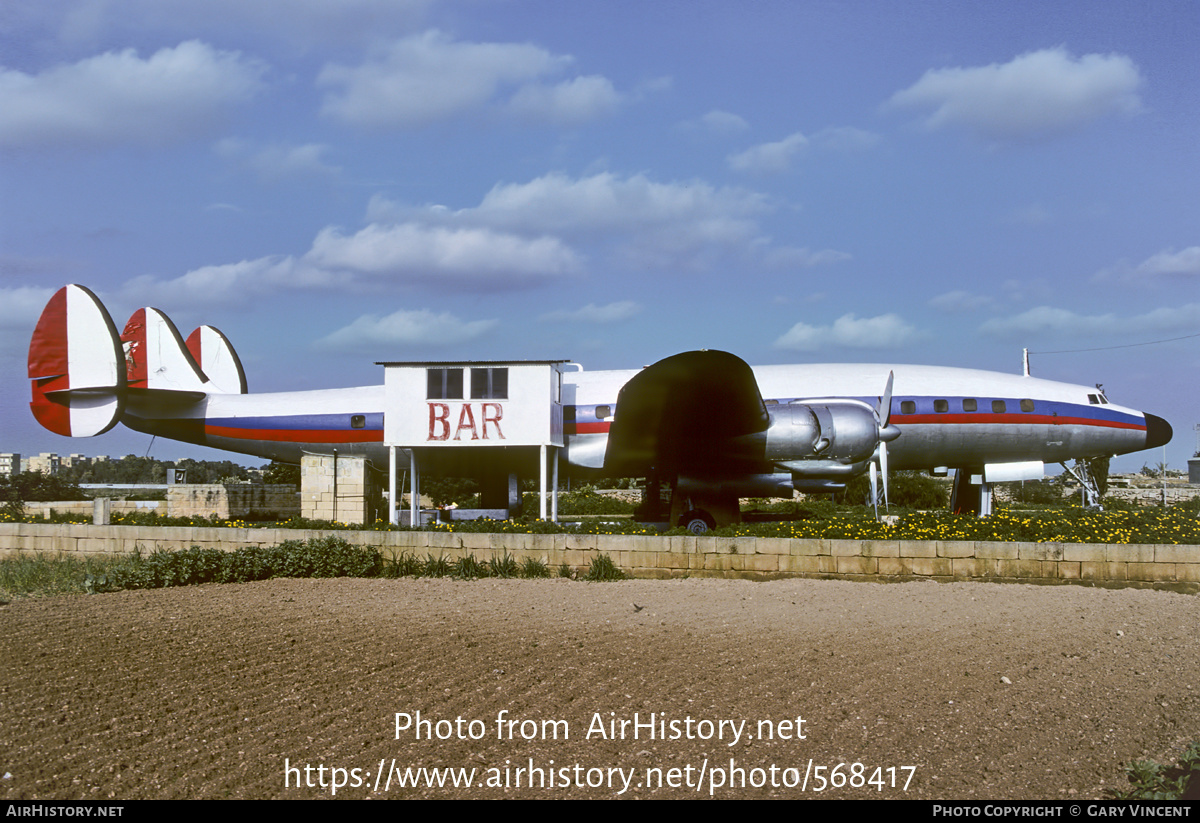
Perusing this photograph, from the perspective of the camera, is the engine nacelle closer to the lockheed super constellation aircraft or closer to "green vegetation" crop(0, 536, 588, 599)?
the lockheed super constellation aircraft

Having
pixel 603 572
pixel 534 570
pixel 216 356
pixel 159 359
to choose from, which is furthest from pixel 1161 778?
pixel 216 356

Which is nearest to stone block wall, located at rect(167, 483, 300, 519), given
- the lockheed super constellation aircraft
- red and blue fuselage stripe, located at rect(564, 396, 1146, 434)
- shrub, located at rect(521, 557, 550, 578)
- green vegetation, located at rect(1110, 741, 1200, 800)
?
the lockheed super constellation aircraft

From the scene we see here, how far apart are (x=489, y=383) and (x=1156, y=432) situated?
1629cm

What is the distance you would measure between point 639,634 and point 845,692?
2807 mm

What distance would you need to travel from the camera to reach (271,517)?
24766 millimetres

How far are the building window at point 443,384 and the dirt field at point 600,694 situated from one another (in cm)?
804

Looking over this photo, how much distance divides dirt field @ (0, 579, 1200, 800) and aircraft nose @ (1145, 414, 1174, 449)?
1129cm

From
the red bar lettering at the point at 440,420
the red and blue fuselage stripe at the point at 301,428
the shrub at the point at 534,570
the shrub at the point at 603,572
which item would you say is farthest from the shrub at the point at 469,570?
the red and blue fuselage stripe at the point at 301,428

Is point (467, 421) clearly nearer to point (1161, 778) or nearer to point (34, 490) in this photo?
point (1161, 778)

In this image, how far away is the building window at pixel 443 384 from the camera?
61.9 ft

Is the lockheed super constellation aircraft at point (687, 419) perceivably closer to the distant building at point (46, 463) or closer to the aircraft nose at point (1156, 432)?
the aircraft nose at point (1156, 432)

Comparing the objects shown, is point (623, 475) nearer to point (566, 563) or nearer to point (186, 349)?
point (566, 563)

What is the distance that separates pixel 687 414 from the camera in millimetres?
17625
